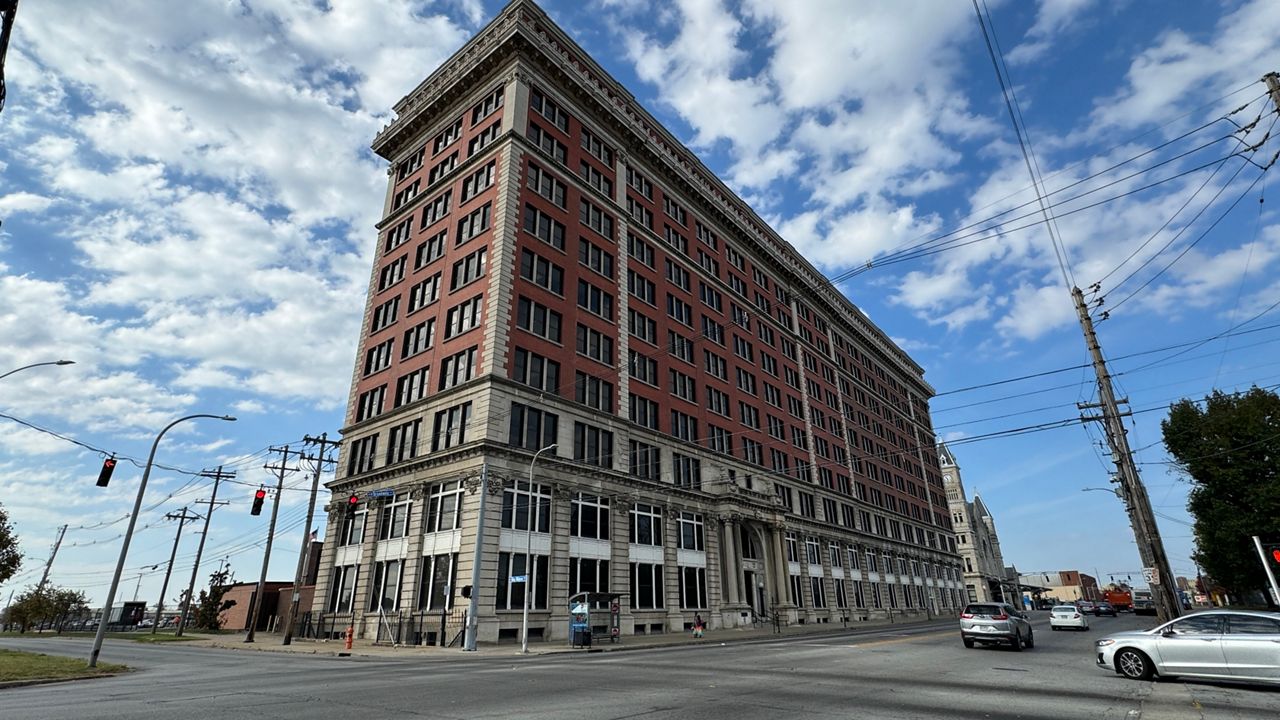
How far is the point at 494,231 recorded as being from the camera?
37719 millimetres

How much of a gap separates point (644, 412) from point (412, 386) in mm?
15302

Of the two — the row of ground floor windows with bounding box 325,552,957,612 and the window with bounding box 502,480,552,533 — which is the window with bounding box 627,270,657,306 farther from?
the row of ground floor windows with bounding box 325,552,957,612

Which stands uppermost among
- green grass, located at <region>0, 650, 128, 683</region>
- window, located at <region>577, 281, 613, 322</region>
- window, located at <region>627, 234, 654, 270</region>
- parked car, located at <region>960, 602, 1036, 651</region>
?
window, located at <region>627, 234, 654, 270</region>

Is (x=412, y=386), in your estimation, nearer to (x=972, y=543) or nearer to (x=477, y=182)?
(x=477, y=182)

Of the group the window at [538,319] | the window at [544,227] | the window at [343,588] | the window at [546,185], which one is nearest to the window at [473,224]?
the window at [544,227]

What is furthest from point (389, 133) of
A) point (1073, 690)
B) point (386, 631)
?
point (1073, 690)

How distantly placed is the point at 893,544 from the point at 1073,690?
2701 inches

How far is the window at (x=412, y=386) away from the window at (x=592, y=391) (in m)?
9.03

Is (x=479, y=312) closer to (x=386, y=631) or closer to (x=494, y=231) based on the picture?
(x=494, y=231)

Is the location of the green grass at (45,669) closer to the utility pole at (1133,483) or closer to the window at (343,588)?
the window at (343,588)

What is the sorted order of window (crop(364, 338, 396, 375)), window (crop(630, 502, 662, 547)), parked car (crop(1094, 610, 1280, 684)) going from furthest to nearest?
window (crop(364, 338, 396, 375))
window (crop(630, 502, 662, 547))
parked car (crop(1094, 610, 1280, 684))

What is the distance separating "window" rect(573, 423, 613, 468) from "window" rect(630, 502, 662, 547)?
12.4 feet

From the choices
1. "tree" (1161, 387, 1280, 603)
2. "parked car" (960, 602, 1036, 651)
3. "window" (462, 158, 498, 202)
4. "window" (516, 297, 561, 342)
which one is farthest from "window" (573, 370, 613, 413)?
"tree" (1161, 387, 1280, 603)

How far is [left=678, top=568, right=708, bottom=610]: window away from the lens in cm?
4100
